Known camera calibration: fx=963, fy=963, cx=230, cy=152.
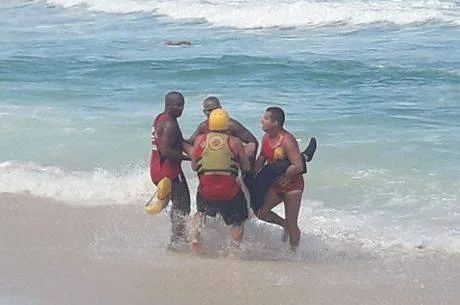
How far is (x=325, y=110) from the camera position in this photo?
15.6 meters

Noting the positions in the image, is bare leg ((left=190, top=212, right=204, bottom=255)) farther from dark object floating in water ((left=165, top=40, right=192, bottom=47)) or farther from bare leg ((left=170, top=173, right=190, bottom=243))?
dark object floating in water ((left=165, top=40, right=192, bottom=47))

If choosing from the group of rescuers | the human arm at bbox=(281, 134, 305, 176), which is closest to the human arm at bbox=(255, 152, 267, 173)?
the group of rescuers

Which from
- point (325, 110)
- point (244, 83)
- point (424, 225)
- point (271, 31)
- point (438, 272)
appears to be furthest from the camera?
point (271, 31)

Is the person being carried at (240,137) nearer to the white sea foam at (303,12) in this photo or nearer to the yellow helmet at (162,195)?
the yellow helmet at (162,195)

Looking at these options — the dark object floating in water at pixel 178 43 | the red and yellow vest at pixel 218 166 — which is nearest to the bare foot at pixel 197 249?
the red and yellow vest at pixel 218 166

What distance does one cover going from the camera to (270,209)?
8.35 meters

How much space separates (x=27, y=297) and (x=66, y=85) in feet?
40.4

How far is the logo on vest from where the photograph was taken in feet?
26.0

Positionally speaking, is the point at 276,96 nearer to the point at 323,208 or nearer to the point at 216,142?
the point at 323,208

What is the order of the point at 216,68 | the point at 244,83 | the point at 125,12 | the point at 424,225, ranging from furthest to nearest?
the point at 125,12 → the point at 216,68 → the point at 244,83 → the point at 424,225

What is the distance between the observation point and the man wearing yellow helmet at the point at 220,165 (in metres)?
7.93

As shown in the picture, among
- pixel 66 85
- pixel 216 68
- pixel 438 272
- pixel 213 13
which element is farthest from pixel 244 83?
pixel 213 13

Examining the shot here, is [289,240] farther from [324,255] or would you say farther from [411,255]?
[411,255]

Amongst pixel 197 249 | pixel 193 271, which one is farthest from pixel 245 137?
pixel 193 271
